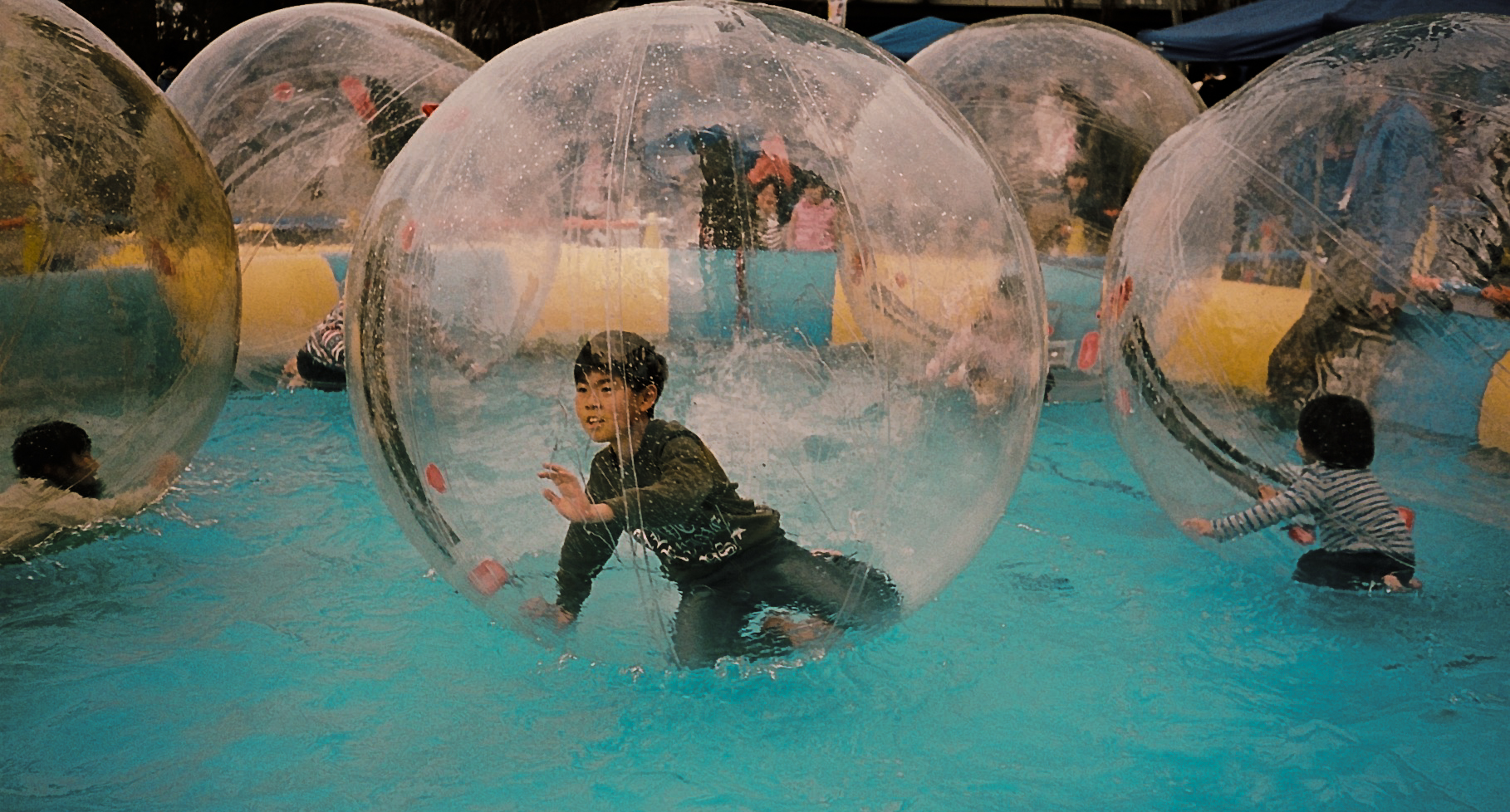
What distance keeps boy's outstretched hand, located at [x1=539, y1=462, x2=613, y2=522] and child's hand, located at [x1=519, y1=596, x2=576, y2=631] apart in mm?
253

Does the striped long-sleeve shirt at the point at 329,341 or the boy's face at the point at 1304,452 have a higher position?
the boy's face at the point at 1304,452

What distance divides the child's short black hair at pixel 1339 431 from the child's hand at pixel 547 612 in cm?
192

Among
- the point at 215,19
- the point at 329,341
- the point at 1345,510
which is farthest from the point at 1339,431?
the point at 215,19

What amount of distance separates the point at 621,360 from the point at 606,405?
9 centimetres

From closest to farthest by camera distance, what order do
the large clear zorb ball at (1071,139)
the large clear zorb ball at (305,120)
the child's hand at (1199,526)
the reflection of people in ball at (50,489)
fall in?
the reflection of people in ball at (50,489) → the child's hand at (1199,526) → the large clear zorb ball at (305,120) → the large clear zorb ball at (1071,139)

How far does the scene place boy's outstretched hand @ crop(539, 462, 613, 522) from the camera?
2387 millimetres

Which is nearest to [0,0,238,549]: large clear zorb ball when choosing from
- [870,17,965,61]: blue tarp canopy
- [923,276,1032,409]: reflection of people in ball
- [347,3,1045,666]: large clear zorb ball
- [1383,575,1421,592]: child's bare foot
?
[347,3,1045,666]: large clear zorb ball

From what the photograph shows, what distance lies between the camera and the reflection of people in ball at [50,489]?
3.07 metres

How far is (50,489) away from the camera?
317cm

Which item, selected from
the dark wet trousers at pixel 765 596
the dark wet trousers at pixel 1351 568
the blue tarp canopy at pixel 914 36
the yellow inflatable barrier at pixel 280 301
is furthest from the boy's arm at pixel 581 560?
the blue tarp canopy at pixel 914 36

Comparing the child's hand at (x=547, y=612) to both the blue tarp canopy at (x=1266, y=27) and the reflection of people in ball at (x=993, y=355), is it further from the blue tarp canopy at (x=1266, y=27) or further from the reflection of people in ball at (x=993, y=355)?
the blue tarp canopy at (x=1266, y=27)

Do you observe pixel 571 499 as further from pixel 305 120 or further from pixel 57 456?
pixel 305 120

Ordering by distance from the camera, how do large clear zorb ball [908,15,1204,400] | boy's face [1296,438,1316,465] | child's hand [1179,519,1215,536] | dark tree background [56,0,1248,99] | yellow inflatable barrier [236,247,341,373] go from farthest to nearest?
1. dark tree background [56,0,1248,99]
2. yellow inflatable barrier [236,247,341,373]
3. large clear zorb ball [908,15,1204,400]
4. child's hand [1179,519,1215,536]
5. boy's face [1296,438,1316,465]

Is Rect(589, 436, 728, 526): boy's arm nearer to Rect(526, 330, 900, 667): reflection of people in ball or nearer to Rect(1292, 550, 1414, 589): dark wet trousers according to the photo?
Rect(526, 330, 900, 667): reflection of people in ball
